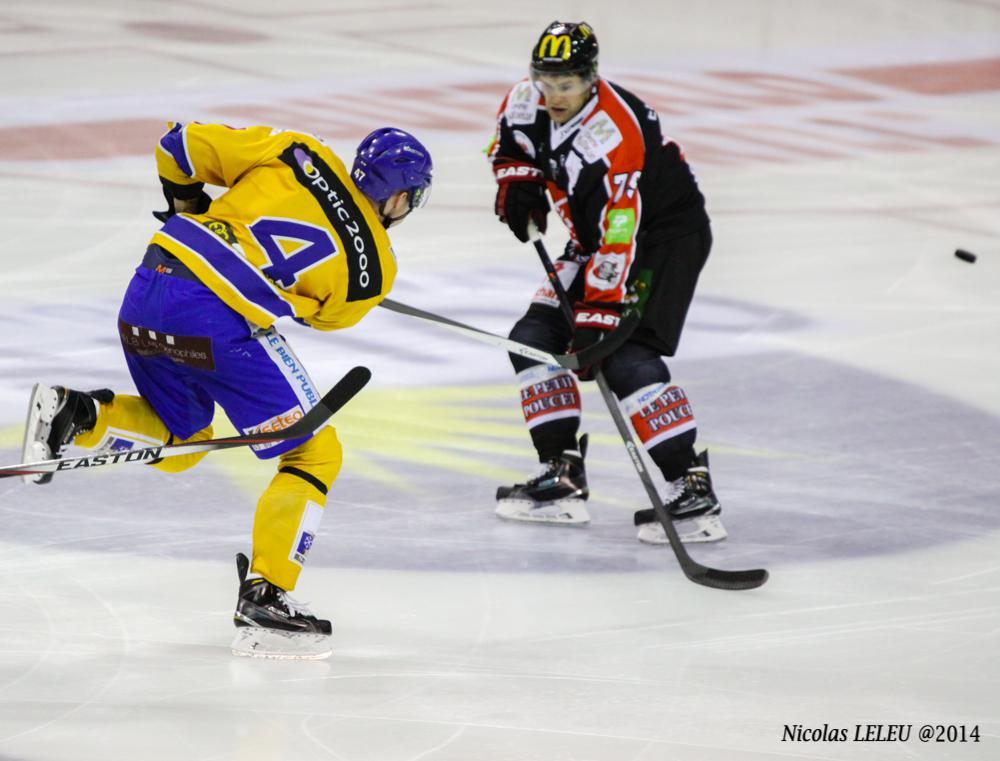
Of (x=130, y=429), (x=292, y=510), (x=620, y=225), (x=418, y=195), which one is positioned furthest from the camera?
(x=620, y=225)

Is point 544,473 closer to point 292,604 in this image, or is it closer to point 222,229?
point 292,604

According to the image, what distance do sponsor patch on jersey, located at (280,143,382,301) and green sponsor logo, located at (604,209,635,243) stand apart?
0.77m

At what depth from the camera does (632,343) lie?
4.37m

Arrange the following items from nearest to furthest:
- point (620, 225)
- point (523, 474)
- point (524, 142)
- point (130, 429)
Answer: point (130, 429)
point (620, 225)
point (524, 142)
point (523, 474)

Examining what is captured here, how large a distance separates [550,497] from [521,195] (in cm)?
80

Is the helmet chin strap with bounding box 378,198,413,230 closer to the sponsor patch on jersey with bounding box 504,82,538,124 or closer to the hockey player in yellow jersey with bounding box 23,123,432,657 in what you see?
the hockey player in yellow jersey with bounding box 23,123,432,657

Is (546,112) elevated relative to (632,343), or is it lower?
elevated

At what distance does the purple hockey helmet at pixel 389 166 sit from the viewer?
3.51m

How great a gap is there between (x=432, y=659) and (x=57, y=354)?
2453mm

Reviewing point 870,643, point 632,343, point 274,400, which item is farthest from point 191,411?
point 870,643

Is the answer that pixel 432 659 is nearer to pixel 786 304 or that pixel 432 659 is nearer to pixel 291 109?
pixel 786 304

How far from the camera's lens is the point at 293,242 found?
3.49 m

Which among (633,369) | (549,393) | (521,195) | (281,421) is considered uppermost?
(521,195)

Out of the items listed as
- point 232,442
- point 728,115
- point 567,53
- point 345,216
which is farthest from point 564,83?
point 728,115
